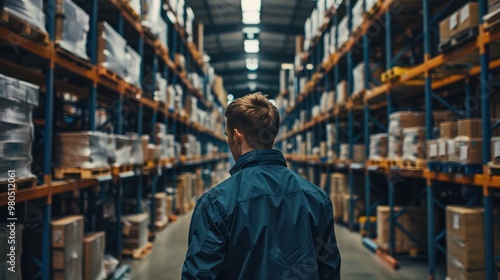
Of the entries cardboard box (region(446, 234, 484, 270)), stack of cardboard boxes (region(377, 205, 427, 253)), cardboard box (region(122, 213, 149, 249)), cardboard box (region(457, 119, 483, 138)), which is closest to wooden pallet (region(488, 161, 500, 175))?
cardboard box (region(457, 119, 483, 138))

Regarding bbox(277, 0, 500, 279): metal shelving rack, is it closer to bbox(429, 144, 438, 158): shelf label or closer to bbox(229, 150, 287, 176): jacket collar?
bbox(429, 144, 438, 158): shelf label

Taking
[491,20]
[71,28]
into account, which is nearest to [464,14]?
[491,20]

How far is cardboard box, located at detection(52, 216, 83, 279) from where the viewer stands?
13.3ft

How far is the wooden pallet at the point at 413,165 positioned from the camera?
17.2ft

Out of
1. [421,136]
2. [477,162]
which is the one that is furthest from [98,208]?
[477,162]

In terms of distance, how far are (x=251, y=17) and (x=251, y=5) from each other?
1.08m

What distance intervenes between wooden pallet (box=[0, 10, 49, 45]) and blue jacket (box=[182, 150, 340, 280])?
2.51 m

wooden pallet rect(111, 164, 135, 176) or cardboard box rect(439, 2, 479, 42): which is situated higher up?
cardboard box rect(439, 2, 479, 42)

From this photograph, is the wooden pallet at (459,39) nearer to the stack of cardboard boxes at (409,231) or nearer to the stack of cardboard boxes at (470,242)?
the stack of cardboard boxes at (470,242)

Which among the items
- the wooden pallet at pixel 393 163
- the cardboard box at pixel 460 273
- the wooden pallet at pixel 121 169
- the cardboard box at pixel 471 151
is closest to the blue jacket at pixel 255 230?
the cardboard box at pixel 471 151

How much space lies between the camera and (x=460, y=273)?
4.35 m

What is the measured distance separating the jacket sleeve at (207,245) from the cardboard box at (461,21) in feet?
12.2

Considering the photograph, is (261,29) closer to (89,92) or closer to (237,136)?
(89,92)

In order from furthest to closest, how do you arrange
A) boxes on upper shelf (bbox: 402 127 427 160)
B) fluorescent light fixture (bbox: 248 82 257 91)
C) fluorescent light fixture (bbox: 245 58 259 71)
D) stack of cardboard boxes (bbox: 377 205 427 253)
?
1. fluorescent light fixture (bbox: 248 82 257 91)
2. fluorescent light fixture (bbox: 245 58 259 71)
3. stack of cardboard boxes (bbox: 377 205 427 253)
4. boxes on upper shelf (bbox: 402 127 427 160)
